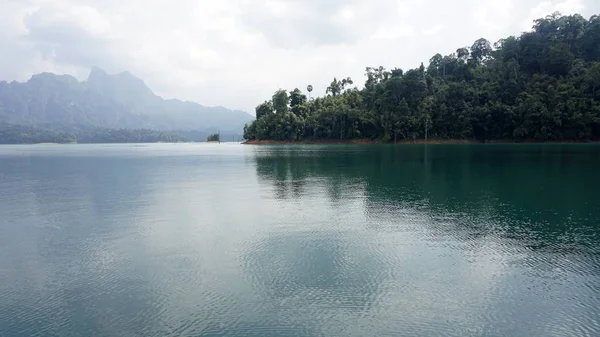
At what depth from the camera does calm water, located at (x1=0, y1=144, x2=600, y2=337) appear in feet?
27.5

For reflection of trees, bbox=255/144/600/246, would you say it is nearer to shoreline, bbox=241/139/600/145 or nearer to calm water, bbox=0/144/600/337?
calm water, bbox=0/144/600/337

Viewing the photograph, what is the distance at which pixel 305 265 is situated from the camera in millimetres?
11680

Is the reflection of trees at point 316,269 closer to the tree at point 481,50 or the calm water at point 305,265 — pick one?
the calm water at point 305,265

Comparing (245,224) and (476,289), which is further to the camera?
(245,224)

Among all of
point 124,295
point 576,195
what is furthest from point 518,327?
point 576,195

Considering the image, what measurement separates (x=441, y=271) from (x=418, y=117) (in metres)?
103

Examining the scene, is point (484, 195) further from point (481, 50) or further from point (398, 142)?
point (481, 50)

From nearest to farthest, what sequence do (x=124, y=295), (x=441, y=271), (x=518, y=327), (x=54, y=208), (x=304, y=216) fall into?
(x=518, y=327)
(x=124, y=295)
(x=441, y=271)
(x=304, y=216)
(x=54, y=208)

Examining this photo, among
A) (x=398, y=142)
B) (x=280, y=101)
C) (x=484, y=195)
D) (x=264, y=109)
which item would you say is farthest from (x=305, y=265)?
(x=264, y=109)

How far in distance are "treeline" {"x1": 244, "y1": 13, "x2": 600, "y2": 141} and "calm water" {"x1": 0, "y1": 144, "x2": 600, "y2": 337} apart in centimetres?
8480

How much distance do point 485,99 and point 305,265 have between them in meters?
109

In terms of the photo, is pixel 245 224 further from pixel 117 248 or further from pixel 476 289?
pixel 476 289

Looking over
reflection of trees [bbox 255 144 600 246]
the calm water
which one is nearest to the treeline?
reflection of trees [bbox 255 144 600 246]

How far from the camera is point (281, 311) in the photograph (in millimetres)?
8781
